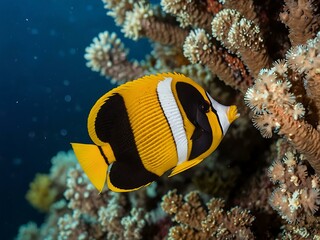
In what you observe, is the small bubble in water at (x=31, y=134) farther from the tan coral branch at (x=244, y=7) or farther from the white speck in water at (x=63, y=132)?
the tan coral branch at (x=244, y=7)

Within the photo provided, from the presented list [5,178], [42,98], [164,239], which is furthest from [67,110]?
[164,239]

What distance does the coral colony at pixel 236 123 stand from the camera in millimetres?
1834

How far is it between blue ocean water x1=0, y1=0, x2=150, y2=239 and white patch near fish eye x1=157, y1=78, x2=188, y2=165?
78.9ft

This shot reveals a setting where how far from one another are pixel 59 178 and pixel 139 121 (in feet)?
12.4

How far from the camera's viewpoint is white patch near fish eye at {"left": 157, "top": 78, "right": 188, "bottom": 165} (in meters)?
1.70

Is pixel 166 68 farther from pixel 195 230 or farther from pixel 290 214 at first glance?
pixel 290 214

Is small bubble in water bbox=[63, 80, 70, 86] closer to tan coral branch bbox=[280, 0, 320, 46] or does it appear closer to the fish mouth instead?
tan coral branch bbox=[280, 0, 320, 46]

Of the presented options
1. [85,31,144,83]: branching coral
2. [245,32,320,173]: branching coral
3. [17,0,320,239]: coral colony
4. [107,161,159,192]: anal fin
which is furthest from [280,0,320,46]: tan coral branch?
[85,31,144,83]: branching coral

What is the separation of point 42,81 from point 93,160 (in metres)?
38.7

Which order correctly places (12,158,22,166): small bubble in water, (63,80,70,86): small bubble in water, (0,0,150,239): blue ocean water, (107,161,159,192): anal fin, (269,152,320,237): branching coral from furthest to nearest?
(63,80,70,86): small bubble in water
(0,0,150,239): blue ocean water
(12,158,22,166): small bubble in water
(269,152,320,237): branching coral
(107,161,159,192): anal fin

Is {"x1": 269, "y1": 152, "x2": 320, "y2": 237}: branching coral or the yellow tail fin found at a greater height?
{"x1": 269, "y1": 152, "x2": 320, "y2": 237}: branching coral

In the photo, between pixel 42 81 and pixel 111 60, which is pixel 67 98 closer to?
pixel 42 81

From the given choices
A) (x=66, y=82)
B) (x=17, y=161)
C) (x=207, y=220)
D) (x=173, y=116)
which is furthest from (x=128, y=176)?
(x=66, y=82)

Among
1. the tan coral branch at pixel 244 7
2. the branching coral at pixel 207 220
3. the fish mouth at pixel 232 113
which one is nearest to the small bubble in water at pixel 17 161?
the branching coral at pixel 207 220
